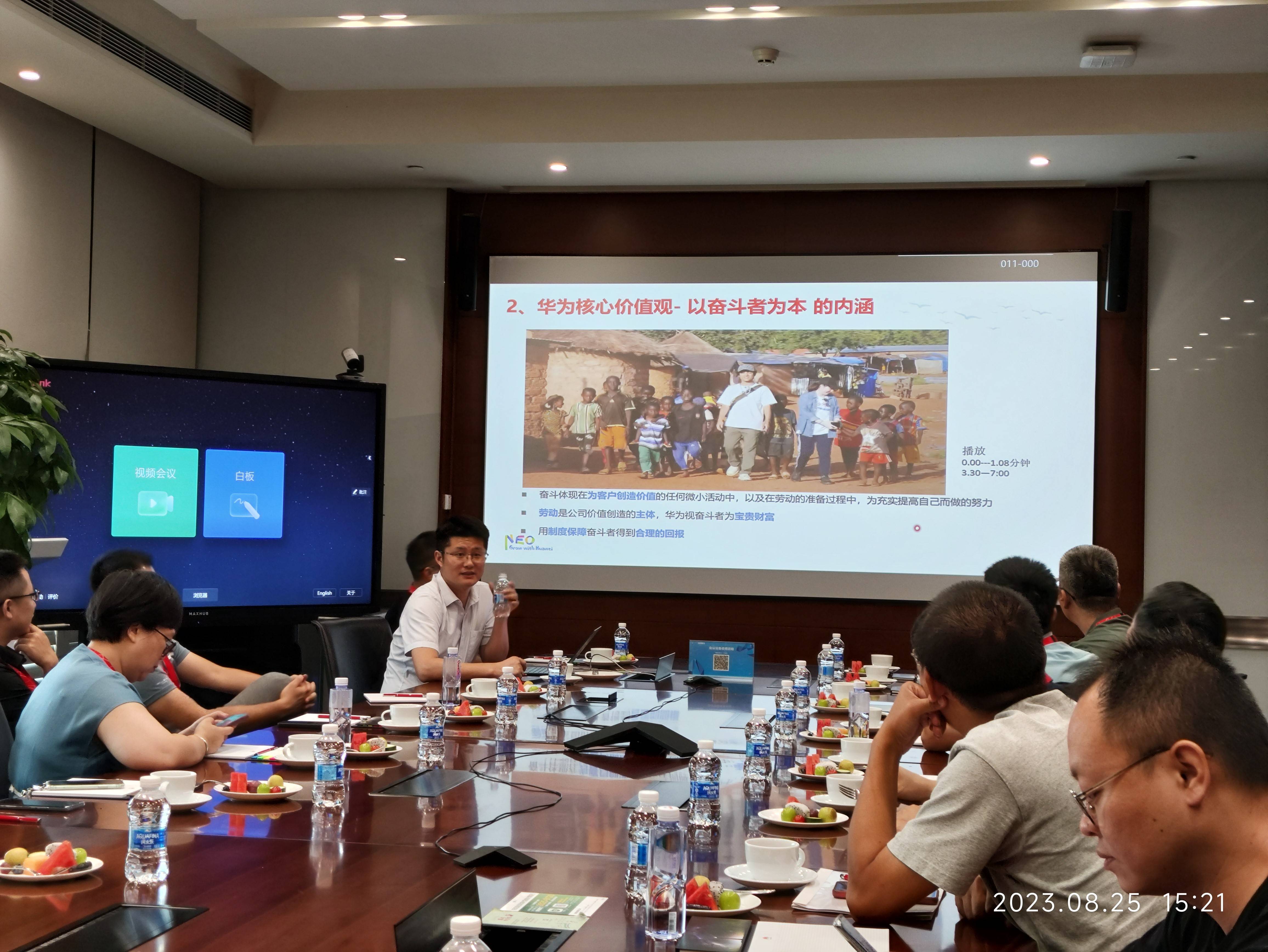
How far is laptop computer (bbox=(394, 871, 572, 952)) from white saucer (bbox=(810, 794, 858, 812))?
976 millimetres

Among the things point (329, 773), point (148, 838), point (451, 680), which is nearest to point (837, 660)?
point (451, 680)

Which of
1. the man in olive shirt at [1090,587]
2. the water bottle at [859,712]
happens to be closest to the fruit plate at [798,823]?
the water bottle at [859,712]

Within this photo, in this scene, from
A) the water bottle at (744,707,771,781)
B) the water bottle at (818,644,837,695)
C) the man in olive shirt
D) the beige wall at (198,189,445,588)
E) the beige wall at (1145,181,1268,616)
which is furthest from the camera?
the beige wall at (198,189,445,588)

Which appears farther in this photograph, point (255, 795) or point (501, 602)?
point (501, 602)

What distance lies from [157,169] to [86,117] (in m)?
0.76

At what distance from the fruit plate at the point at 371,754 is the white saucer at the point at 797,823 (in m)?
0.98

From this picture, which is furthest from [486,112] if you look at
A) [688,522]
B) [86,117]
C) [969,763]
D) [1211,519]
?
[969,763]

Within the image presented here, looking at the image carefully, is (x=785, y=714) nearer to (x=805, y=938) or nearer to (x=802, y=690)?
(x=802, y=690)

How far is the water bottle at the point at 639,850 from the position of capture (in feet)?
5.99

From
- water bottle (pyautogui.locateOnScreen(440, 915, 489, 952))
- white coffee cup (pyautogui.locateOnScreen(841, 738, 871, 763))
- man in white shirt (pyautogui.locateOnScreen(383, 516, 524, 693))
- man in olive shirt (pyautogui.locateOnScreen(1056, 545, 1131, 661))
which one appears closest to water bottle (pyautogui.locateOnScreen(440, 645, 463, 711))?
man in white shirt (pyautogui.locateOnScreen(383, 516, 524, 693))

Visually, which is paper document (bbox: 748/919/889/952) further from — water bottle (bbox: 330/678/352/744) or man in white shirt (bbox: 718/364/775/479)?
man in white shirt (bbox: 718/364/775/479)

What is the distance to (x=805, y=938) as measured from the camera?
5.61 ft

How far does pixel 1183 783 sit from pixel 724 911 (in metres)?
0.86

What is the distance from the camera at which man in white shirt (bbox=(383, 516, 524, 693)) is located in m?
4.49
